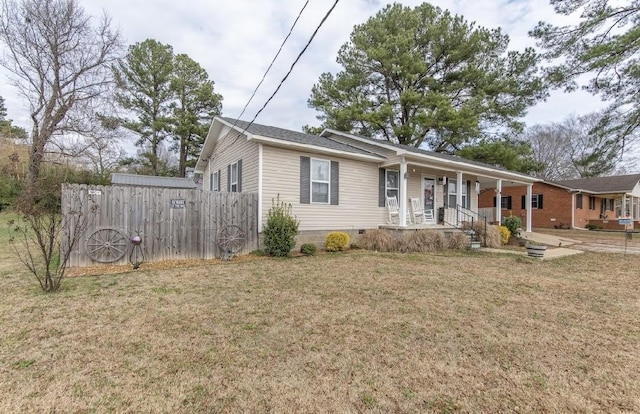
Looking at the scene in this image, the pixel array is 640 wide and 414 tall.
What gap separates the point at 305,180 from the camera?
948 cm

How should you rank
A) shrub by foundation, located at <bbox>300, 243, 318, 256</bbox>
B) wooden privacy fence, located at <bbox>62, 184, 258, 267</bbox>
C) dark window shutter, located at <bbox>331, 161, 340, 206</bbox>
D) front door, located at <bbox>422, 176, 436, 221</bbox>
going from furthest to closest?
front door, located at <bbox>422, 176, 436, 221</bbox>
dark window shutter, located at <bbox>331, 161, 340, 206</bbox>
shrub by foundation, located at <bbox>300, 243, 318, 256</bbox>
wooden privacy fence, located at <bbox>62, 184, 258, 267</bbox>

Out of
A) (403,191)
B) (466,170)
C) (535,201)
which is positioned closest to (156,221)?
(403,191)

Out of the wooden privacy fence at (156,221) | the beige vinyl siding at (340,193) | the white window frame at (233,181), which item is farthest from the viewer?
the white window frame at (233,181)

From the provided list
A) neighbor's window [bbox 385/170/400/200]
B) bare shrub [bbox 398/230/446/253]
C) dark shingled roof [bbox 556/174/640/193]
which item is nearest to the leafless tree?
neighbor's window [bbox 385/170/400/200]

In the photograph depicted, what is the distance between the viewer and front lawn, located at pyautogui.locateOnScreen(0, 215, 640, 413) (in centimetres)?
221

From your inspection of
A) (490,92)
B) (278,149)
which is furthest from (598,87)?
(278,149)

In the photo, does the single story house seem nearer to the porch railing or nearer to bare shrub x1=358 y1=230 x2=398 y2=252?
the porch railing

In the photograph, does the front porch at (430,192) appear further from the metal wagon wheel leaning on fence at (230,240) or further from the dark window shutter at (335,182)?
the metal wagon wheel leaning on fence at (230,240)

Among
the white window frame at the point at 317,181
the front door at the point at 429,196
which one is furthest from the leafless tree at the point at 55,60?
the front door at the point at 429,196

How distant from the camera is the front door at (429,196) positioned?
12875mm

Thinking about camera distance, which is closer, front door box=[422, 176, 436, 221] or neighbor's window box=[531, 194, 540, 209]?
front door box=[422, 176, 436, 221]

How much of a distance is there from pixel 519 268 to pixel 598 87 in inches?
364

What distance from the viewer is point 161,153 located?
2459 centimetres

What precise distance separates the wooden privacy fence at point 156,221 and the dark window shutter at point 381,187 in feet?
16.1
